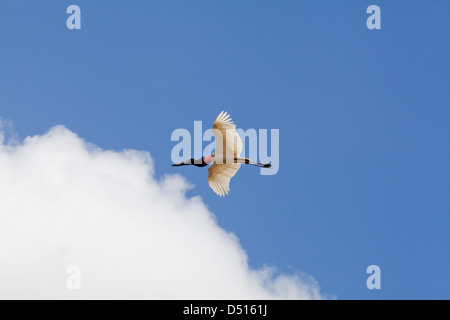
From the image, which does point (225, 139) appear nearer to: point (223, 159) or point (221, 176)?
point (223, 159)

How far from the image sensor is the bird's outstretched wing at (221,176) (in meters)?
25.5

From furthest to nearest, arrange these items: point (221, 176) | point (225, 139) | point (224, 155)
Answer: point (221, 176) → point (224, 155) → point (225, 139)

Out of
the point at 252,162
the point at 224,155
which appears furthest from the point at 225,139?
the point at 252,162

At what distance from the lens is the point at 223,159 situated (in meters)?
24.7

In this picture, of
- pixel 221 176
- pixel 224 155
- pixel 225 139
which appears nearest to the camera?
pixel 225 139

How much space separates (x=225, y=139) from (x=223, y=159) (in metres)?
1.83

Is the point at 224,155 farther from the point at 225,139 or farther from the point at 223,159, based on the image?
the point at 225,139

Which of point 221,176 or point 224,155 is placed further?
point 221,176

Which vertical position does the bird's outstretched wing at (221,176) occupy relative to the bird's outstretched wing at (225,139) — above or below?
below

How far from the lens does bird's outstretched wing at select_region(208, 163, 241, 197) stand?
25531 mm

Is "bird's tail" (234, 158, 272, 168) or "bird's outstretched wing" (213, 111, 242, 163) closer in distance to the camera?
"bird's outstretched wing" (213, 111, 242, 163)

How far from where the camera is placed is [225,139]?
2309cm
